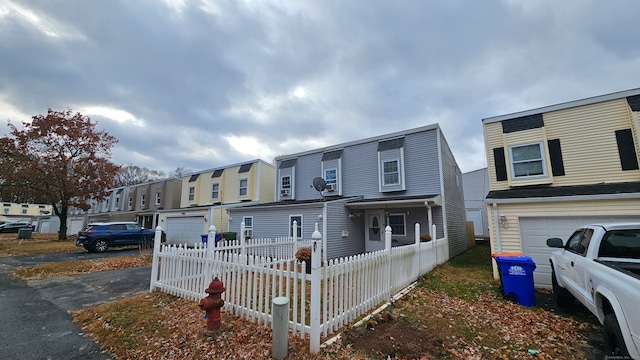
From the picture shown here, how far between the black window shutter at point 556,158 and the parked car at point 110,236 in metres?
21.8

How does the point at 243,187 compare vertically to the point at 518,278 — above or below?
above

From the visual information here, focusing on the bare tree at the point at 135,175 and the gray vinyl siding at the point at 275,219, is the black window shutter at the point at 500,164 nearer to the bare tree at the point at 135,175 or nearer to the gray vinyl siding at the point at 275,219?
the gray vinyl siding at the point at 275,219

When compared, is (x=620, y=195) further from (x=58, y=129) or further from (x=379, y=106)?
(x=58, y=129)

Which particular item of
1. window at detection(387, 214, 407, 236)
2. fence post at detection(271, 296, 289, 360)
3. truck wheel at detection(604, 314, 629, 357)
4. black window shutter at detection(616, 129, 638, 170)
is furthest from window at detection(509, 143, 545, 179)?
fence post at detection(271, 296, 289, 360)

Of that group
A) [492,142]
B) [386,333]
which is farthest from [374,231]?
[386,333]

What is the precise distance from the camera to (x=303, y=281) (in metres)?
3.70

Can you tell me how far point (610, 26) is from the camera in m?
8.55

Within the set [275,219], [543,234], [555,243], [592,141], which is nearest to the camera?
[555,243]

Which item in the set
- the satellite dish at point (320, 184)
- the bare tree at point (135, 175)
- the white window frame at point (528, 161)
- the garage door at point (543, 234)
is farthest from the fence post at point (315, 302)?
the bare tree at point (135, 175)

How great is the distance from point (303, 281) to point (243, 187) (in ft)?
55.8

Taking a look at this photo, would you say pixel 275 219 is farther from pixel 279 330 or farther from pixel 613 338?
pixel 613 338

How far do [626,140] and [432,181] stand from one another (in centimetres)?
614

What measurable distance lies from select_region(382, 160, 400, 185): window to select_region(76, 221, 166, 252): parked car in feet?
52.6

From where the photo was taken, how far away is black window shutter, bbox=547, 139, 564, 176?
859cm
